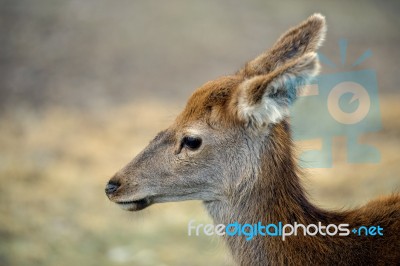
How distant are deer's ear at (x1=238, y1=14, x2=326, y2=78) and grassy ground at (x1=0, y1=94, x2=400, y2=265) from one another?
177 cm

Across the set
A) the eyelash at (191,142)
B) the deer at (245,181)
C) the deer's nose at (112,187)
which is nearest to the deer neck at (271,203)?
the deer at (245,181)

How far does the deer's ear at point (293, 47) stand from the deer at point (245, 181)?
0.24ft

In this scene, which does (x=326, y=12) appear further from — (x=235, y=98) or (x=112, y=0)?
(x=235, y=98)

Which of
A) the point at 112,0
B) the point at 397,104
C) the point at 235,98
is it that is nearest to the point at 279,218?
the point at 235,98

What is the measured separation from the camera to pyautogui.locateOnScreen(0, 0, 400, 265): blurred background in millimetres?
7039

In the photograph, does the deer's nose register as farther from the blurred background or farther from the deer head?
the blurred background

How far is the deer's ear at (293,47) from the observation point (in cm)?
424

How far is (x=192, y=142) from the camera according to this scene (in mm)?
4020

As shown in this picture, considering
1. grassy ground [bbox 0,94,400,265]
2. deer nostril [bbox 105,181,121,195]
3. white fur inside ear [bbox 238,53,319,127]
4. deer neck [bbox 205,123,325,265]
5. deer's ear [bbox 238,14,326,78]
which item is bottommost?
deer neck [bbox 205,123,325,265]

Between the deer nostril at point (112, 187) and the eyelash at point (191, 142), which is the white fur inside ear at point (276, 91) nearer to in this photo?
the eyelash at point (191, 142)

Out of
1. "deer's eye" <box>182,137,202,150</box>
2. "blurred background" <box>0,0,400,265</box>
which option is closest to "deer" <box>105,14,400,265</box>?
"deer's eye" <box>182,137,202,150</box>

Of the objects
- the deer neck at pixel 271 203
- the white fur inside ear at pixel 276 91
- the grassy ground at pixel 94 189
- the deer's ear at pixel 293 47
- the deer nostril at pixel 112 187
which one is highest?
the grassy ground at pixel 94 189

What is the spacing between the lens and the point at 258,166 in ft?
13.0

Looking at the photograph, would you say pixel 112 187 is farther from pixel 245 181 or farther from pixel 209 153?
pixel 245 181
